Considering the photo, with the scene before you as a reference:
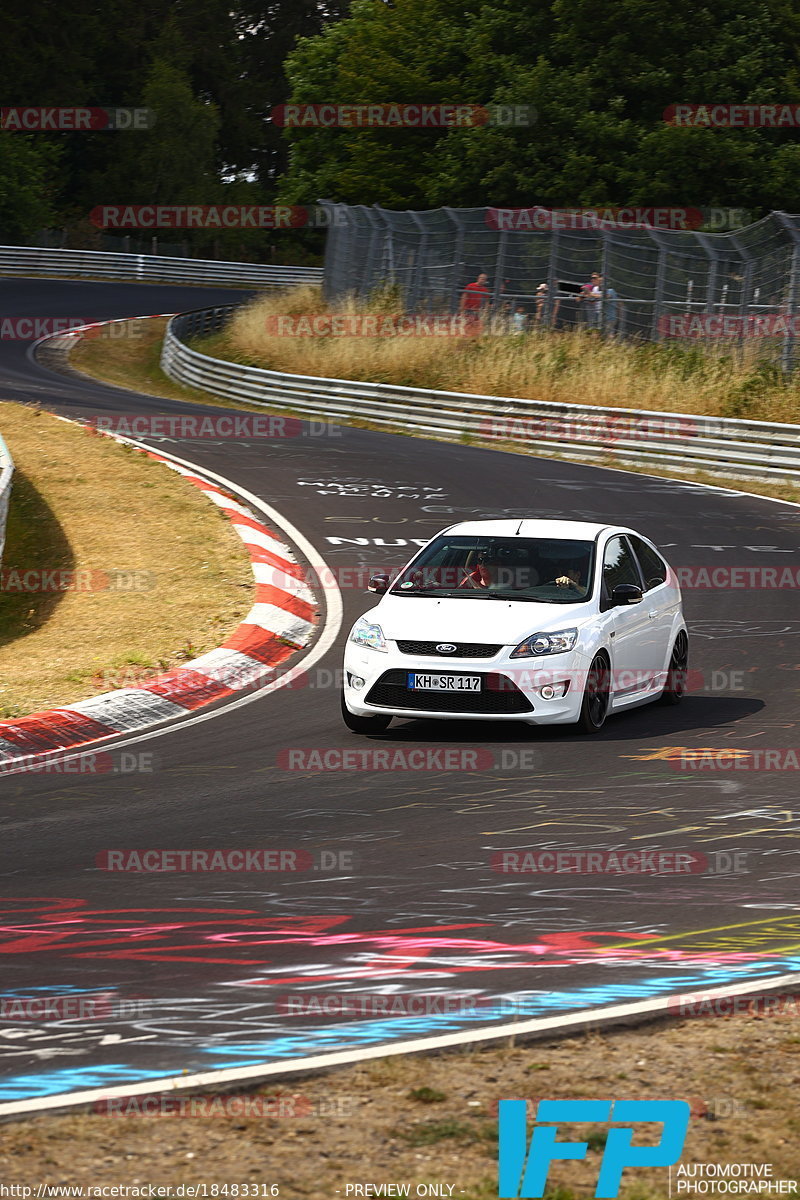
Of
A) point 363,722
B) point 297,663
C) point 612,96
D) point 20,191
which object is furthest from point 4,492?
point 20,191

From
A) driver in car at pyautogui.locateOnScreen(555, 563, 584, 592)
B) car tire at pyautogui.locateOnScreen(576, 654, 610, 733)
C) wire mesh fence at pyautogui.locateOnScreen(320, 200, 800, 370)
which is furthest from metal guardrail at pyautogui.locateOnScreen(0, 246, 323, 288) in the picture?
car tire at pyautogui.locateOnScreen(576, 654, 610, 733)

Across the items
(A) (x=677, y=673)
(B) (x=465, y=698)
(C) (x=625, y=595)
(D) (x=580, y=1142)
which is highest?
(C) (x=625, y=595)

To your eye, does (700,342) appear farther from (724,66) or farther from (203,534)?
(724,66)

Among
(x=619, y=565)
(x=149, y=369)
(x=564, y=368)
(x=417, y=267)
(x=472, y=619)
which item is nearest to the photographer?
(x=472, y=619)

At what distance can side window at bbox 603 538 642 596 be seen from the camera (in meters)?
12.2

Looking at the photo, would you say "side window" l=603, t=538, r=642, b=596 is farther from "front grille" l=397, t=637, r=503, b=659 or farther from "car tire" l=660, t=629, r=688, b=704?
"front grille" l=397, t=637, r=503, b=659

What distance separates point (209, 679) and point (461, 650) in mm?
2794

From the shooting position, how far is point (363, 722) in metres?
11.2

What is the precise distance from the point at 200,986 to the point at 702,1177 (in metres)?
2.27

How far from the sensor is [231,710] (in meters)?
12.1

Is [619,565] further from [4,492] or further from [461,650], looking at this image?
[4,492]

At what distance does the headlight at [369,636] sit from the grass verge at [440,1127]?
6.03 metres

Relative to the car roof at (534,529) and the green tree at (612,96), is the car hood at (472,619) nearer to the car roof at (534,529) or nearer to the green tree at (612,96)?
the car roof at (534,529)

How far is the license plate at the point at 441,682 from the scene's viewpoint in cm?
1089
